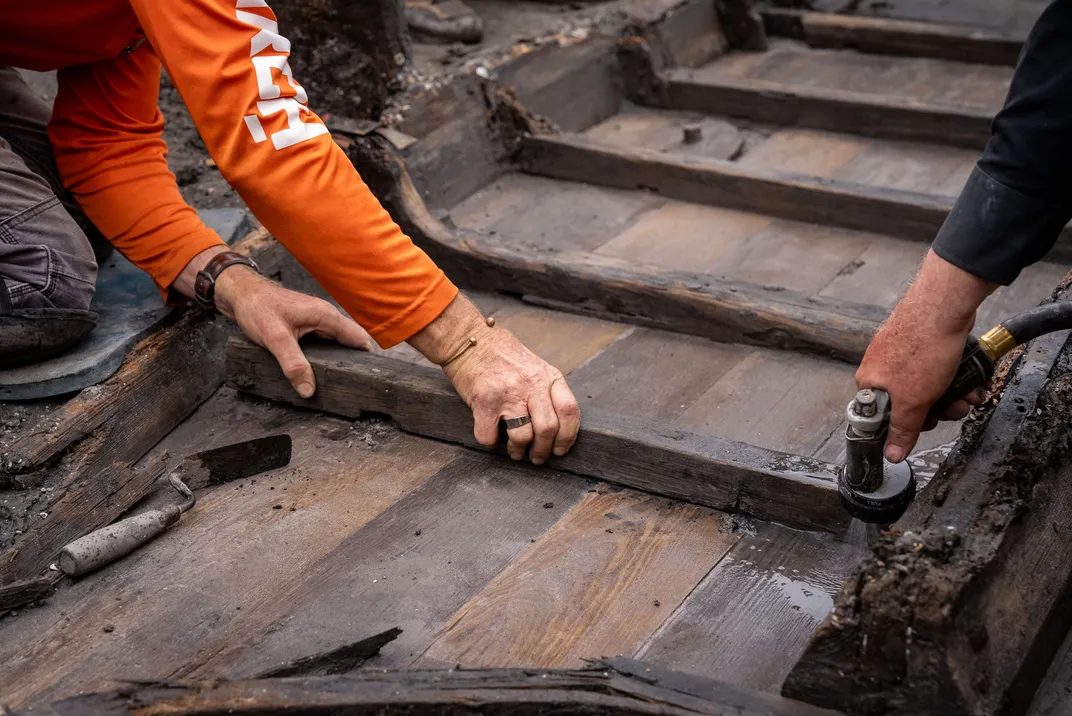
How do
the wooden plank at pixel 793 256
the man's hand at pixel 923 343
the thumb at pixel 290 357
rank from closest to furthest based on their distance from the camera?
the man's hand at pixel 923 343
the thumb at pixel 290 357
the wooden plank at pixel 793 256

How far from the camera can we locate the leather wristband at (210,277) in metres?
2.71

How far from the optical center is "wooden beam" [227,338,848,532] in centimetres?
218

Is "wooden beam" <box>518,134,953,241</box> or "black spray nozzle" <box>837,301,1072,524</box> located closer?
"black spray nozzle" <box>837,301,1072,524</box>

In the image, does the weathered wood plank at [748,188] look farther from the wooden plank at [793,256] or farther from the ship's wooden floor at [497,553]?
the ship's wooden floor at [497,553]

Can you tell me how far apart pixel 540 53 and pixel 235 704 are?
310 cm

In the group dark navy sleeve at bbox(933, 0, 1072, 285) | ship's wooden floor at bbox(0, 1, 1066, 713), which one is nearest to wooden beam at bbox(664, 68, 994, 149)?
ship's wooden floor at bbox(0, 1, 1066, 713)

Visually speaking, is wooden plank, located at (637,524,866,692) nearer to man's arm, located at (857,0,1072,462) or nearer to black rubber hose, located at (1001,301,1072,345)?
man's arm, located at (857,0,1072,462)

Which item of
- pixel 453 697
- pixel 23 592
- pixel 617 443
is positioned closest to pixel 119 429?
pixel 23 592

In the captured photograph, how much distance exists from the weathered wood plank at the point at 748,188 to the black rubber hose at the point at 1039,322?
4.85 ft

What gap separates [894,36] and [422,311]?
325 centimetres

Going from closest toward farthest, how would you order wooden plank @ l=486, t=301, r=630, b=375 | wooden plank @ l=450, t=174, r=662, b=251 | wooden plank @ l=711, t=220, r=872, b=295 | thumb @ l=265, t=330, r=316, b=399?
thumb @ l=265, t=330, r=316, b=399 < wooden plank @ l=486, t=301, r=630, b=375 < wooden plank @ l=711, t=220, r=872, b=295 < wooden plank @ l=450, t=174, r=662, b=251

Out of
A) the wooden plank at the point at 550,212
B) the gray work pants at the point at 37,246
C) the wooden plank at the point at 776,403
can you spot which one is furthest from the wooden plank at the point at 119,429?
the wooden plank at the point at 776,403

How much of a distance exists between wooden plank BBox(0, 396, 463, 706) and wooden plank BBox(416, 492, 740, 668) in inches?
8.7

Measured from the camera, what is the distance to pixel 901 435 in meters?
1.87
